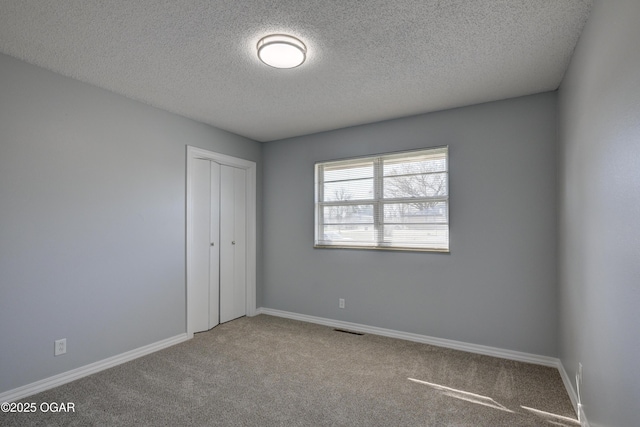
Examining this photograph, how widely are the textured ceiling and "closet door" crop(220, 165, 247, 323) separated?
1.27 meters

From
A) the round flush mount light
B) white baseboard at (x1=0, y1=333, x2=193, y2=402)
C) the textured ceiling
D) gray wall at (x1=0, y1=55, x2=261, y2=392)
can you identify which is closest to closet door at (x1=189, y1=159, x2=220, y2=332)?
gray wall at (x1=0, y1=55, x2=261, y2=392)

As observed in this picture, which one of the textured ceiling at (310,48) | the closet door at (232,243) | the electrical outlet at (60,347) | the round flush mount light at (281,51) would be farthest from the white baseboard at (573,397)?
the electrical outlet at (60,347)

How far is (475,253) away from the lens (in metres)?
3.38

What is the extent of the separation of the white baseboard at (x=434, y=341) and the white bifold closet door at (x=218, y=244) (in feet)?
2.37

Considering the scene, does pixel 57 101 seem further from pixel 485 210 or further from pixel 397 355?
pixel 485 210

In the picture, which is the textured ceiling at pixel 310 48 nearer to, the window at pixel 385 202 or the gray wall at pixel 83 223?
the gray wall at pixel 83 223

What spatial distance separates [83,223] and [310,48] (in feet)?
7.90

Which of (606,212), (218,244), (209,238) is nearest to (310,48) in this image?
(606,212)

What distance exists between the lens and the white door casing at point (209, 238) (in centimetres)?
382

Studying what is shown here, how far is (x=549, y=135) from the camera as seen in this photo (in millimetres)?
3059

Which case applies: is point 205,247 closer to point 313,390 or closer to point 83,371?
point 83,371

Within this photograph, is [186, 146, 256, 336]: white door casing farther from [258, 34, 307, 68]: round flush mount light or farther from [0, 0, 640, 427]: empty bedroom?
[258, 34, 307, 68]: round flush mount light

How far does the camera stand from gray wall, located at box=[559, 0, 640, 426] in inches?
53.6

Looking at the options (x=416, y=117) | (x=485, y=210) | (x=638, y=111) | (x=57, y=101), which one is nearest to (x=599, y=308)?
(x=638, y=111)
